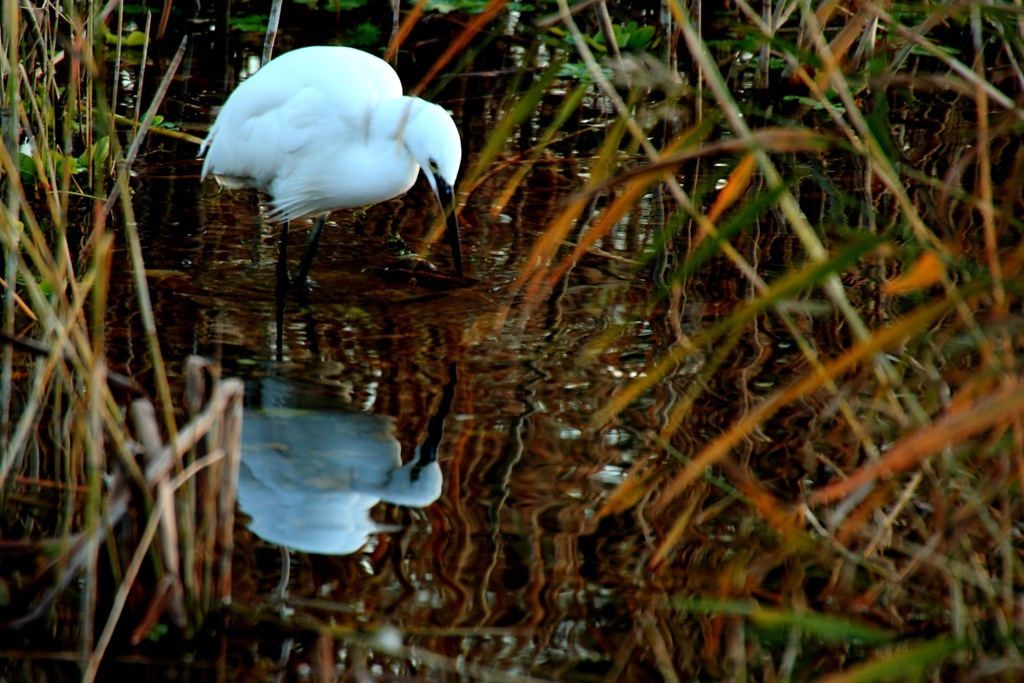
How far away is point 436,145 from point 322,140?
2.28ft

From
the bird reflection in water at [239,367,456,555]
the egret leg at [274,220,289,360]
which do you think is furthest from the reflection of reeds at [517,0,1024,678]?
the egret leg at [274,220,289,360]

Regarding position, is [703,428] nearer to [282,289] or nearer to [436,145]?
[436,145]

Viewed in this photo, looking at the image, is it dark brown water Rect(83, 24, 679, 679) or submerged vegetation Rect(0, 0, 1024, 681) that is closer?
submerged vegetation Rect(0, 0, 1024, 681)

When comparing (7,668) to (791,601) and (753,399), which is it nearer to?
(791,601)

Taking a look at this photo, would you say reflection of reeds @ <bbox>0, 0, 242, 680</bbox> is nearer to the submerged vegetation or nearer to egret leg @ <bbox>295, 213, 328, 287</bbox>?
the submerged vegetation

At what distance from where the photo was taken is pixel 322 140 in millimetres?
4168

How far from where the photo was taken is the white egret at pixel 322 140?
3.95 metres

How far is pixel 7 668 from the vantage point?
2082mm

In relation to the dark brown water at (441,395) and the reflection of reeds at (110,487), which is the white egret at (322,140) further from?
the reflection of reeds at (110,487)

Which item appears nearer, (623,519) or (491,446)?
(623,519)

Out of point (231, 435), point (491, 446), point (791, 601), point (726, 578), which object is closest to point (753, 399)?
point (491, 446)

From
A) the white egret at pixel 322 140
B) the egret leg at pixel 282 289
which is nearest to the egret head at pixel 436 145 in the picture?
the white egret at pixel 322 140

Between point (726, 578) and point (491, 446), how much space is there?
113cm

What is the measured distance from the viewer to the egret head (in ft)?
11.9
